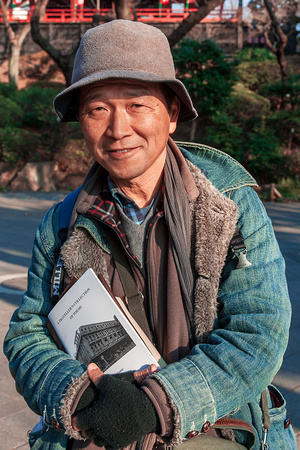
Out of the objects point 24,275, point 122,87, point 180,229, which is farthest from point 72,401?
point 24,275

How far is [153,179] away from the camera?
5.92 ft

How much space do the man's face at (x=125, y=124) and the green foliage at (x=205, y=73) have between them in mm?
13214

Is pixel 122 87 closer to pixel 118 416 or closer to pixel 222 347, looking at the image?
pixel 222 347

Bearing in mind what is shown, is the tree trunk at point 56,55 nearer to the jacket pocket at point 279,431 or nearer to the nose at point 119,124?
the nose at point 119,124

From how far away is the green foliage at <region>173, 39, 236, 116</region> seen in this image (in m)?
14.6

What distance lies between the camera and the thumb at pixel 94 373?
1481mm

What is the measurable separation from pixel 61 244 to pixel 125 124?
423 millimetres

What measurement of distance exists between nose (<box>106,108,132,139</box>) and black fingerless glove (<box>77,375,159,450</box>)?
70 cm

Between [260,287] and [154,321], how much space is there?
0.33 meters

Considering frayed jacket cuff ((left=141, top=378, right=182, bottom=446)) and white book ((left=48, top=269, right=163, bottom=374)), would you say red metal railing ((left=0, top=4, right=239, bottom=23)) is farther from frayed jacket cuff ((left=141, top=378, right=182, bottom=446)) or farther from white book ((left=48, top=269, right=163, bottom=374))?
frayed jacket cuff ((left=141, top=378, right=182, bottom=446))

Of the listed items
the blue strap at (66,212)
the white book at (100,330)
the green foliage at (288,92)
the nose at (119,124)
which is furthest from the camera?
the green foliage at (288,92)

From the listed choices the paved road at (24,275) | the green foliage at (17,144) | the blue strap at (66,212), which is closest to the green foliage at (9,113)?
the green foliage at (17,144)

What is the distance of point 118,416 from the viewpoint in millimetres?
1362

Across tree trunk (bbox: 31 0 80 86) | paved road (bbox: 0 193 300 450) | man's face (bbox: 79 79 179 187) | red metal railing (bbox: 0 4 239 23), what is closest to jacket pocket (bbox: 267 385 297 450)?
man's face (bbox: 79 79 179 187)
